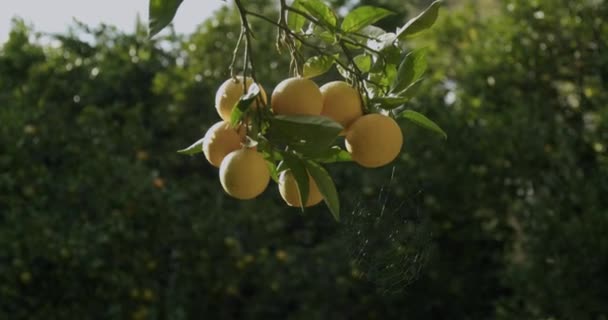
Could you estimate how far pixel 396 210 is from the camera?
5.06ft

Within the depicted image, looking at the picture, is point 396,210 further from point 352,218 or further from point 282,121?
point 282,121

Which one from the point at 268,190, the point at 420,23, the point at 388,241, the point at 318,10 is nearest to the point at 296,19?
the point at 318,10

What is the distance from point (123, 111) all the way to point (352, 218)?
338 centimetres

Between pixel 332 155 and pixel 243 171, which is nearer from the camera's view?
pixel 243 171

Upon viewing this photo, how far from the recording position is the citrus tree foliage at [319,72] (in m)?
1.08

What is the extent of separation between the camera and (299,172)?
1147 mm

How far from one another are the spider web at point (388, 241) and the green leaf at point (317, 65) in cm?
22

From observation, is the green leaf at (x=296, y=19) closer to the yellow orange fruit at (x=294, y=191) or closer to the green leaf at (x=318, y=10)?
the green leaf at (x=318, y=10)

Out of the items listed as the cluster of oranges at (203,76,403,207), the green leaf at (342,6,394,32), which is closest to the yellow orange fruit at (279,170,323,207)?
the cluster of oranges at (203,76,403,207)

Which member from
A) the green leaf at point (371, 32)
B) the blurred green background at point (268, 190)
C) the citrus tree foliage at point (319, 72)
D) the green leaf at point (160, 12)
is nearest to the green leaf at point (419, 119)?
the citrus tree foliage at point (319, 72)

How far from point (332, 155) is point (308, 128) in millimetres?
150

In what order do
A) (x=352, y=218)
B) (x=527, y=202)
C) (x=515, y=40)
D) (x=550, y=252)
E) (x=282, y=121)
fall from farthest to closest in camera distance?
(x=515, y=40) < (x=527, y=202) < (x=550, y=252) < (x=352, y=218) < (x=282, y=121)

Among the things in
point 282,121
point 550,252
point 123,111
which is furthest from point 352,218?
point 123,111

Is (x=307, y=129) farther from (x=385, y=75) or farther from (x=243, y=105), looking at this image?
(x=385, y=75)
